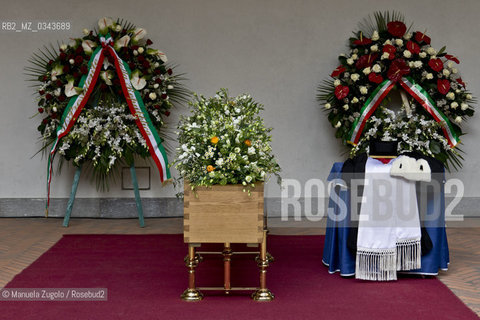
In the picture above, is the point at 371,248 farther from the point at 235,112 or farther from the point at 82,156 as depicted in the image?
the point at 82,156

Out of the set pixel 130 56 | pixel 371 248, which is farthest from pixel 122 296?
pixel 130 56

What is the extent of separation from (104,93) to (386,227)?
3.40 m

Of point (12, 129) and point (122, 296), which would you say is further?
point (12, 129)

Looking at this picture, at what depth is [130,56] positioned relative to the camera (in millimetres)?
6055

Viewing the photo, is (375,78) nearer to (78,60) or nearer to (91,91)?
(91,91)

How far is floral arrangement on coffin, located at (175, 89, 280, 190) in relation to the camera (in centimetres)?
355

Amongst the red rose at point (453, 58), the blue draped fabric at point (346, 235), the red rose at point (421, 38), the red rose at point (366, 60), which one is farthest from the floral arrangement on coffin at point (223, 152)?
the red rose at point (453, 58)

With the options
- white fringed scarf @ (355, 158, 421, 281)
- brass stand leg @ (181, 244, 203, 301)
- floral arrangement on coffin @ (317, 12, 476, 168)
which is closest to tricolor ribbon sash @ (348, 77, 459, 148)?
floral arrangement on coffin @ (317, 12, 476, 168)

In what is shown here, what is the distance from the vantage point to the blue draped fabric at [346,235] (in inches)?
162

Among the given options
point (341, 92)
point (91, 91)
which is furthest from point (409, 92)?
point (91, 91)

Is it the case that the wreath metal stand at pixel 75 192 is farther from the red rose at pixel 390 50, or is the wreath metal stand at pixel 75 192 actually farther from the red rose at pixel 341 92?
the red rose at pixel 390 50

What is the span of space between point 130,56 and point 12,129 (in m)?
1.78

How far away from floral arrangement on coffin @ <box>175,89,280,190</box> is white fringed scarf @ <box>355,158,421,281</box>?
2.57 feet

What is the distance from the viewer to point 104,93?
20.0 ft
